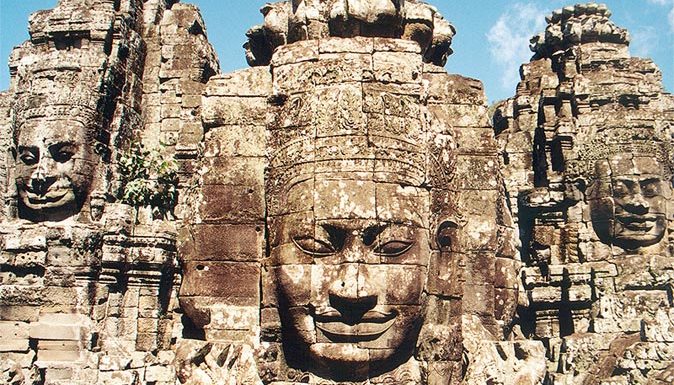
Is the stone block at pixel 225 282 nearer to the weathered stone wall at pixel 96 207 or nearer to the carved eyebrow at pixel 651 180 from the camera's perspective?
the weathered stone wall at pixel 96 207

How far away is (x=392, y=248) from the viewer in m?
6.25

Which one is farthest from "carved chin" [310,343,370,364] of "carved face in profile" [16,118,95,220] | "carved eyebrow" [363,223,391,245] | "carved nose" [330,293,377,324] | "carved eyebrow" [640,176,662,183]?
"carved eyebrow" [640,176,662,183]

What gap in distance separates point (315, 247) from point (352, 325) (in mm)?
714

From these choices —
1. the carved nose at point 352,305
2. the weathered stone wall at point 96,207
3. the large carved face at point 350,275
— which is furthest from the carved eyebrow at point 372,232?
the weathered stone wall at point 96,207

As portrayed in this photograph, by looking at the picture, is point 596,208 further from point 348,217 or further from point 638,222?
point 348,217

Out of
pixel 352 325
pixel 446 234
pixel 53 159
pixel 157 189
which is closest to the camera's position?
pixel 352 325

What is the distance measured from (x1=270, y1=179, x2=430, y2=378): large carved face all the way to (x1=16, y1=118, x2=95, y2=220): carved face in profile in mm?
8207

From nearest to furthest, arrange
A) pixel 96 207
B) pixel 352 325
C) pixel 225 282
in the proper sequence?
pixel 352 325
pixel 225 282
pixel 96 207

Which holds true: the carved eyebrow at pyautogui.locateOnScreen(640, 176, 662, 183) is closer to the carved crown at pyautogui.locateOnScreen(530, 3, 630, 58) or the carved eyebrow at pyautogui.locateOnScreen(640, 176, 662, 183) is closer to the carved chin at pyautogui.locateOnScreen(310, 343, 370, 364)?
the carved crown at pyautogui.locateOnScreen(530, 3, 630, 58)

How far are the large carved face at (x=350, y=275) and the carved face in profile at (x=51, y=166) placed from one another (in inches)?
323

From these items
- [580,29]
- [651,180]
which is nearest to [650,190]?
[651,180]

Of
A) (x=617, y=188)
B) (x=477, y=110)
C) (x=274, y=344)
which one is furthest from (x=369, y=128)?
(x=617, y=188)

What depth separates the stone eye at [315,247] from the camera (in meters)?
6.23

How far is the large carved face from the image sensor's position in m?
6.13
